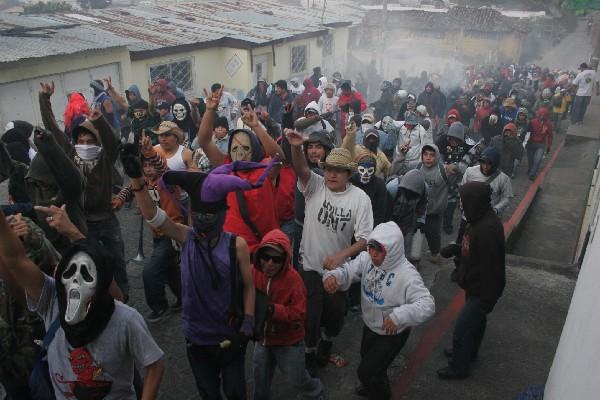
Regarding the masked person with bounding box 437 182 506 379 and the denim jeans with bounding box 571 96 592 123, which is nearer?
the masked person with bounding box 437 182 506 379

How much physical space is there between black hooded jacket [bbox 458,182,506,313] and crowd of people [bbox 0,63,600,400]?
0.5 inches

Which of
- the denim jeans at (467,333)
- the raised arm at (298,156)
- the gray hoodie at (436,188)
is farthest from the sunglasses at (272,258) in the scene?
the gray hoodie at (436,188)

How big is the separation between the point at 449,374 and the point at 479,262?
45.0 inches

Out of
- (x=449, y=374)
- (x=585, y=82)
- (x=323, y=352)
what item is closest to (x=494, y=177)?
(x=449, y=374)

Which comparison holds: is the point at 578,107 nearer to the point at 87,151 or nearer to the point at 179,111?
the point at 179,111

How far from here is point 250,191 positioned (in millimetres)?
4273

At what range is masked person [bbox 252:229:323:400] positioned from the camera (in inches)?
135

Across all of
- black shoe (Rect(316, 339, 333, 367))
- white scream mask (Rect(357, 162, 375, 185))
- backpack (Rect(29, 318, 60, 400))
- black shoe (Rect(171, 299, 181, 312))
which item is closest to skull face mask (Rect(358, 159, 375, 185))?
white scream mask (Rect(357, 162, 375, 185))

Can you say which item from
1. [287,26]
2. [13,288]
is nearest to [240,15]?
[287,26]

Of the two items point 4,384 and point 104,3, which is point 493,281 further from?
point 104,3

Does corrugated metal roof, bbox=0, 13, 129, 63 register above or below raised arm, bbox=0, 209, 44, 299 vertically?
above

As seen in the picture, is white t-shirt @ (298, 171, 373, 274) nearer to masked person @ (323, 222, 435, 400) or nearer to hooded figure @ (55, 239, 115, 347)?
masked person @ (323, 222, 435, 400)

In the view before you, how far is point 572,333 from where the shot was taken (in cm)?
291

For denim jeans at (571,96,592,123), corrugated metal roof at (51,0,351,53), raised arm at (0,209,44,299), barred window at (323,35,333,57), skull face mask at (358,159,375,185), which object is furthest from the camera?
barred window at (323,35,333,57)
